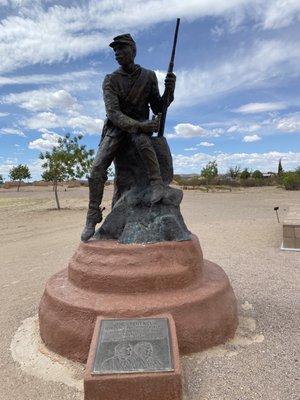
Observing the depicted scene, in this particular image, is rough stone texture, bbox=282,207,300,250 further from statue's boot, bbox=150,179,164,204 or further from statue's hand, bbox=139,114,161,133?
statue's hand, bbox=139,114,161,133

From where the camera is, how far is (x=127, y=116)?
432cm

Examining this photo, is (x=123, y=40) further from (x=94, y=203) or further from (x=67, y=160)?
(x=67, y=160)

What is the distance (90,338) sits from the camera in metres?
3.49

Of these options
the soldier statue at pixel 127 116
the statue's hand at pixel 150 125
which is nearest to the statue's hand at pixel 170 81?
the soldier statue at pixel 127 116

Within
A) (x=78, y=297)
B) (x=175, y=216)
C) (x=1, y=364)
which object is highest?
(x=175, y=216)

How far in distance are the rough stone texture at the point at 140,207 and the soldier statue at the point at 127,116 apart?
0.12 metres

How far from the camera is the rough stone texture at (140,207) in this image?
414 centimetres

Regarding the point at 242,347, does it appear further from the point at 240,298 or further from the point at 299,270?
the point at 299,270

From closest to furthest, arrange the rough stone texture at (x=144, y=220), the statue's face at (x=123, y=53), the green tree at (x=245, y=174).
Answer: the rough stone texture at (x=144, y=220) < the statue's face at (x=123, y=53) < the green tree at (x=245, y=174)

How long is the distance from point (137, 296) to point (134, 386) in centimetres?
96

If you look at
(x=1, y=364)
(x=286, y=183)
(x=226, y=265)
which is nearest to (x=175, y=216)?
(x=1, y=364)

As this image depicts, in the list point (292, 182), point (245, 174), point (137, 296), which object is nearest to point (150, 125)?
point (137, 296)

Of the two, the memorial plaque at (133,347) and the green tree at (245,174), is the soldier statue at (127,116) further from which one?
the green tree at (245,174)

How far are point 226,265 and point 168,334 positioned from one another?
405 centimetres
